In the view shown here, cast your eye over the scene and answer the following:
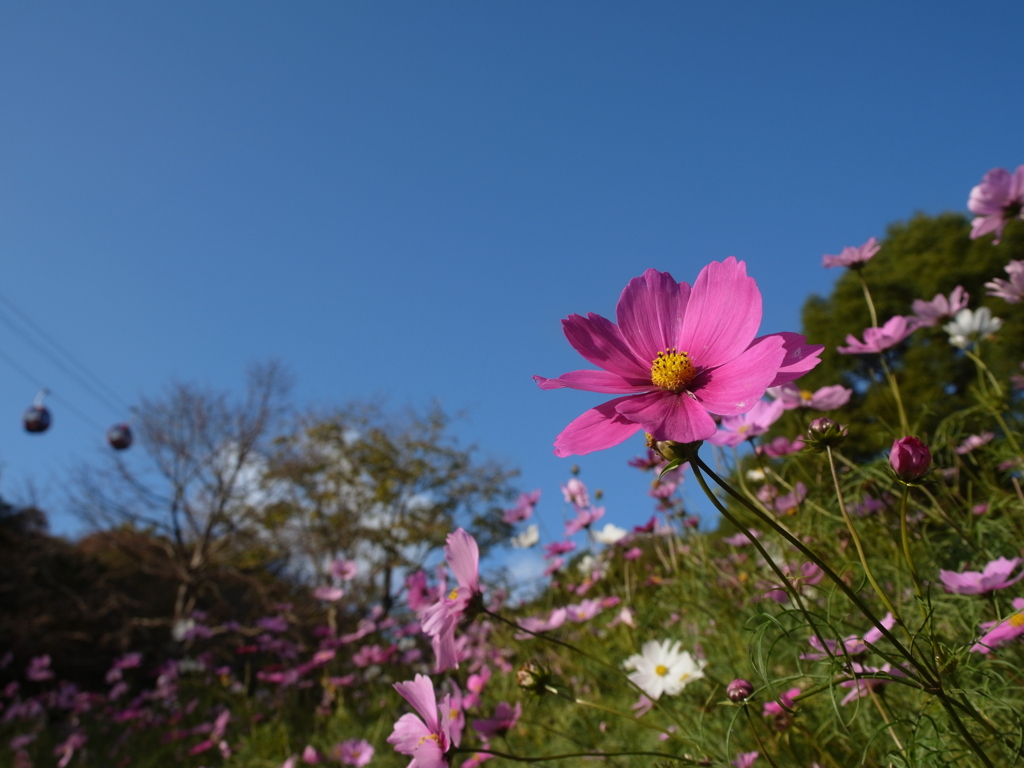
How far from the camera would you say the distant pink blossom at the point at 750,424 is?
118 cm

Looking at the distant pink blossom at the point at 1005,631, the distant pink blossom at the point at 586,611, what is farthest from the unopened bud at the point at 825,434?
the distant pink blossom at the point at 586,611

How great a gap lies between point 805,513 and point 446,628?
1.01 m

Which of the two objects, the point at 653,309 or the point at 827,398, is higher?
the point at 827,398

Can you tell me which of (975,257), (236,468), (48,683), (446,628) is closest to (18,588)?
(48,683)

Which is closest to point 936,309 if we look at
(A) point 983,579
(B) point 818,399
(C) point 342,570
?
(B) point 818,399

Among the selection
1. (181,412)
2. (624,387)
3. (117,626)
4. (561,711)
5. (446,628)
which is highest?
(181,412)

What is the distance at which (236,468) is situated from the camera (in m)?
10.5

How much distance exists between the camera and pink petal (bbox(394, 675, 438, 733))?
2.69ft

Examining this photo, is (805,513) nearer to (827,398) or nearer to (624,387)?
(827,398)

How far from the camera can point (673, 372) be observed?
0.57m

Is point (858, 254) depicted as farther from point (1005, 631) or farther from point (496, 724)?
point (496, 724)

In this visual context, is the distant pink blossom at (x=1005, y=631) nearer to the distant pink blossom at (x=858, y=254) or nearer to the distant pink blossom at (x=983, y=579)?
the distant pink blossom at (x=983, y=579)

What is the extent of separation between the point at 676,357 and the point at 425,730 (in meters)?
0.60

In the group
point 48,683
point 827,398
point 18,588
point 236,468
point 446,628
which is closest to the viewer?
point 446,628
